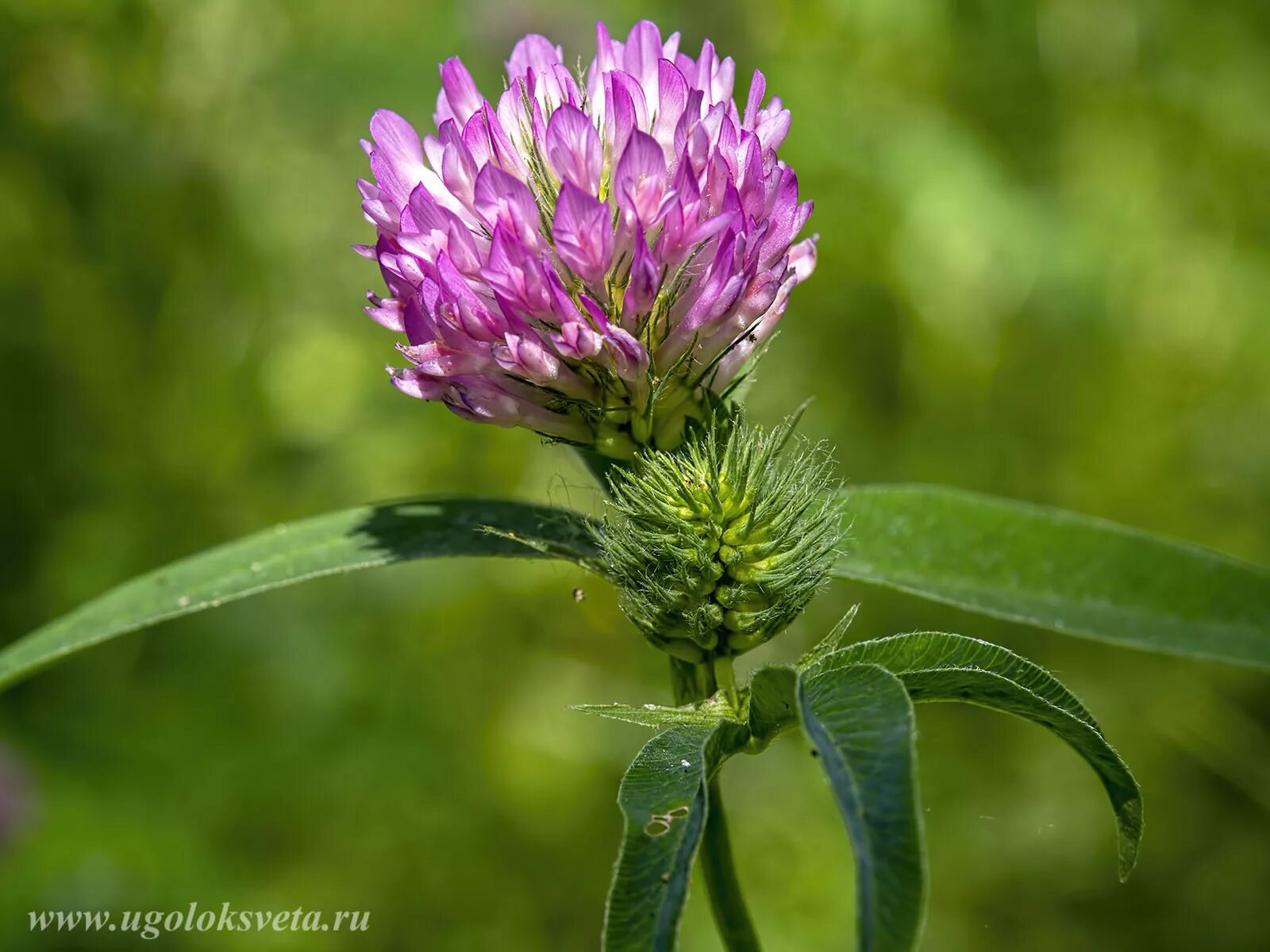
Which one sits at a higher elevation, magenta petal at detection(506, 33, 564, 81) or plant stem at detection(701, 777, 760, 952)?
magenta petal at detection(506, 33, 564, 81)

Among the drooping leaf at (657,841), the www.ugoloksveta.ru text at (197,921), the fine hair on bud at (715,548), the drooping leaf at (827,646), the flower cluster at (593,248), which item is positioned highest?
the flower cluster at (593,248)

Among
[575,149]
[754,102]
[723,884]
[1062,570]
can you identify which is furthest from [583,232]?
[1062,570]

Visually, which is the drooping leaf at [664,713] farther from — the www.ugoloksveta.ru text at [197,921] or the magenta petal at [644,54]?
the www.ugoloksveta.ru text at [197,921]

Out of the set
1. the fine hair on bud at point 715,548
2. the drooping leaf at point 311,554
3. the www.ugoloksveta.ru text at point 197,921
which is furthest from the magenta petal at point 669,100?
the www.ugoloksveta.ru text at point 197,921

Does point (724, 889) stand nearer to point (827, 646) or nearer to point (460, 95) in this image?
point (827, 646)

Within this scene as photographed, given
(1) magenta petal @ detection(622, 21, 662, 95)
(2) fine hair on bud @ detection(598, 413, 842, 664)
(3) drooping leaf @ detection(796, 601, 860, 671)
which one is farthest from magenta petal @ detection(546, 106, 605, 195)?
(3) drooping leaf @ detection(796, 601, 860, 671)

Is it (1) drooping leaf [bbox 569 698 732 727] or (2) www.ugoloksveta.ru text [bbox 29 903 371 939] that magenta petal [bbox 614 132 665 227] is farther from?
(2) www.ugoloksveta.ru text [bbox 29 903 371 939]
